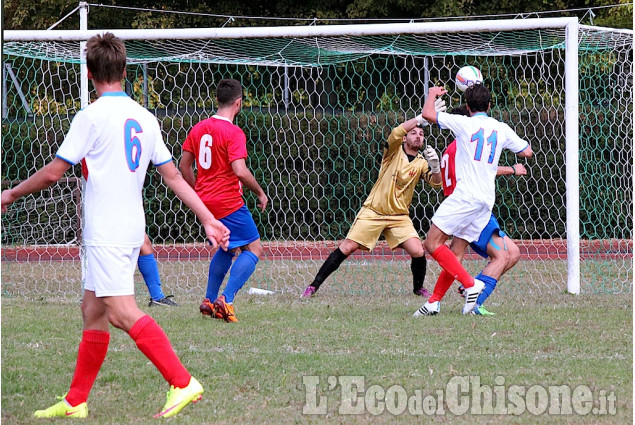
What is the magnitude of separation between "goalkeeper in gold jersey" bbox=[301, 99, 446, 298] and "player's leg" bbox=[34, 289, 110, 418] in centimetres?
455

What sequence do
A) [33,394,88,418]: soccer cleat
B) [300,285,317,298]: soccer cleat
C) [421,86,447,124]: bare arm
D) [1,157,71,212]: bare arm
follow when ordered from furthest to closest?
[300,285,317,298]: soccer cleat < [421,86,447,124]: bare arm < [33,394,88,418]: soccer cleat < [1,157,71,212]: bare arm

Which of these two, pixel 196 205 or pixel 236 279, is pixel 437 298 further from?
pixel 196 205

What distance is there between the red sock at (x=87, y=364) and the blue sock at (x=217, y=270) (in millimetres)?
2972

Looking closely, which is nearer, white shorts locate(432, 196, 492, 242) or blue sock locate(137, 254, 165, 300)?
white shorts locate(432, 196, 492, 242)

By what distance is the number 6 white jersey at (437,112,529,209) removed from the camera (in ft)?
23.3

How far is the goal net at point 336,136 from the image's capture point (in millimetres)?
9594

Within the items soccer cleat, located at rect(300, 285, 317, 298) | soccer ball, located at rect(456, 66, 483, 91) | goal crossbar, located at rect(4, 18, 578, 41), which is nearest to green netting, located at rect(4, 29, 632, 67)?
goal crossbar, located at rect(4, 18, 578, 41)

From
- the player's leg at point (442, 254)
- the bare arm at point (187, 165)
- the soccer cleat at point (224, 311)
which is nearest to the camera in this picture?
the soccer cleat at point (224, 311)

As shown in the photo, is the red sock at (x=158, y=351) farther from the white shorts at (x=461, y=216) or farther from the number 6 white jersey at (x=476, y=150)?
the number 6 white jersey at (x=476, y=150)

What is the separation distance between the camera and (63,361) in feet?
18.0

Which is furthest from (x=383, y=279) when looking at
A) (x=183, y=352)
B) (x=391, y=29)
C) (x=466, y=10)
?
(x=466, y=10)

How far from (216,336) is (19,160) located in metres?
9.35

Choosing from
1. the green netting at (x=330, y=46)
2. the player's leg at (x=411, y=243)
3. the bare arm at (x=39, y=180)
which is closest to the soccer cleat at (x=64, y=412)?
the bare arm at (x=39, y=180)

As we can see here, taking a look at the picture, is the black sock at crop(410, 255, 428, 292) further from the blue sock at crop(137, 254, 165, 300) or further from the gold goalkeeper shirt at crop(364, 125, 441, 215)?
the blue sock at crop(137, 254, 165, 300)
